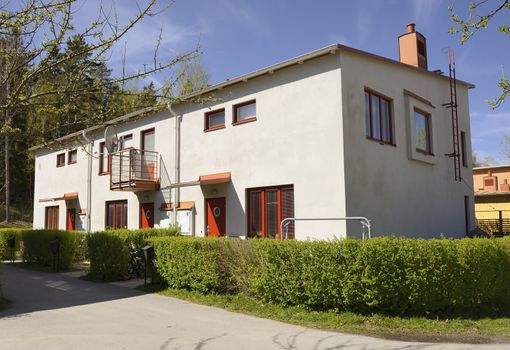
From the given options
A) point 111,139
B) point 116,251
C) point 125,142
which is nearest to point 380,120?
point 116,251

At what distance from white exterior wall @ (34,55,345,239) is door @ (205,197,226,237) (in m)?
0.19

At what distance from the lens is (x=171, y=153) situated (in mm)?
16891

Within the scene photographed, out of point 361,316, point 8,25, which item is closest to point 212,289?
point 361,316

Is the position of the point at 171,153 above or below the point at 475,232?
above

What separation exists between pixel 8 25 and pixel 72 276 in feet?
29.6

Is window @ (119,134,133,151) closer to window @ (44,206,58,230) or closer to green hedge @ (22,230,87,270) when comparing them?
green hedge @ (22,230,87,270)

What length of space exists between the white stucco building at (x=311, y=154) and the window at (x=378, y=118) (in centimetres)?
3

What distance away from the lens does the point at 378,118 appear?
13.2m

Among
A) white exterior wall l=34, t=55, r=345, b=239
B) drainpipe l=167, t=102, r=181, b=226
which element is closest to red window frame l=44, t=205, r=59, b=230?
white exterior wall l=34, t=55, r=345, b=239

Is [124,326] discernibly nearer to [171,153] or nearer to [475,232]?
[171,153]

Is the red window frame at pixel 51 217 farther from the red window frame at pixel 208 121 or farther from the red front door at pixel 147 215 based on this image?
the red window frame at pixel 208 121

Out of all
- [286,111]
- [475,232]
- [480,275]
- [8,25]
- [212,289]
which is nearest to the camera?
[8,25]

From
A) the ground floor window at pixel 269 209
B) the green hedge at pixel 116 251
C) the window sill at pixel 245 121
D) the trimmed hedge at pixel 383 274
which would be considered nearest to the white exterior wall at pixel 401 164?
the ground floor window at pixel 269 209

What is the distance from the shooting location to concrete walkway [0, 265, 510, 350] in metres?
6.19
